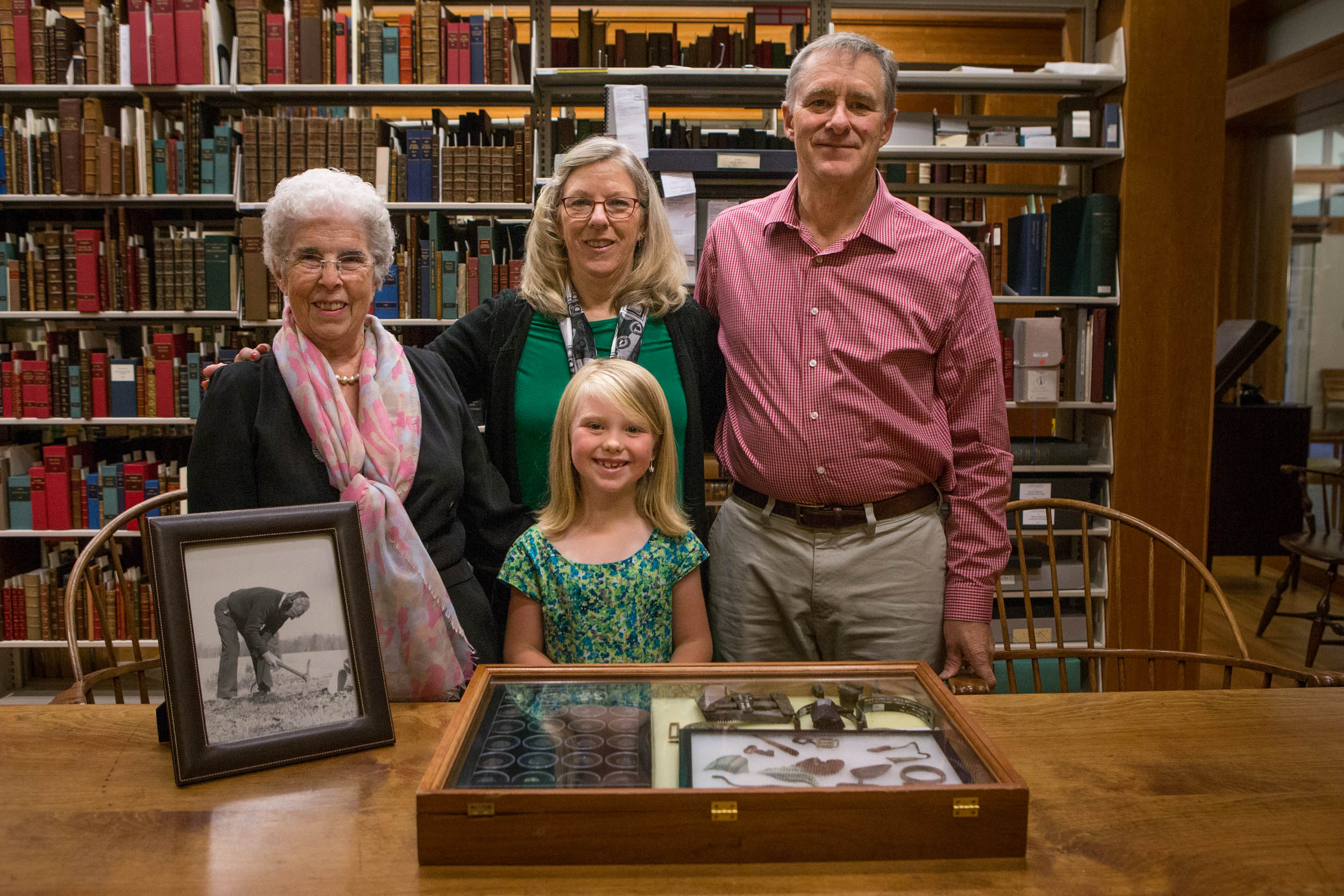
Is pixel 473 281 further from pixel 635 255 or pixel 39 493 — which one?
pixel 635 255

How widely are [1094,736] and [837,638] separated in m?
0.72

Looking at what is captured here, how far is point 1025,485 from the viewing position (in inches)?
156

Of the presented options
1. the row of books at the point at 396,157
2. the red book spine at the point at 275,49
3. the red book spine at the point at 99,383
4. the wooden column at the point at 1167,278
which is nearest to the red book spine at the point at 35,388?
the red book spine at the point at 99,383

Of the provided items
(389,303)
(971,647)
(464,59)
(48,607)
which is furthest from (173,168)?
(971,647)

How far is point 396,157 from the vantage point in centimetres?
390

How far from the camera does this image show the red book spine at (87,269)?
3.94 meters

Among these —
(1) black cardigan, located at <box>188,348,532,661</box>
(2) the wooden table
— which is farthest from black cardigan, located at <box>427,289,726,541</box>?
(2) the wooden table

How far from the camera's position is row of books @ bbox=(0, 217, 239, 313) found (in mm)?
3947

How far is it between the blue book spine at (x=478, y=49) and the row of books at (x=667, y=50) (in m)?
0.28

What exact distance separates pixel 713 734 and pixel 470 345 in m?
1.17

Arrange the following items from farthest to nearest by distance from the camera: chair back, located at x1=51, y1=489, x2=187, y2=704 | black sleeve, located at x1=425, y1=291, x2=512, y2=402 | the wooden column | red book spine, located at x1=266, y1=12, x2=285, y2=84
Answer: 1. red book spine, located at x1=266, y1=12, x2=285, y2=84
2. the wooden column
3. black sleeve, located at x1=425, y1=291, x2=512, y2=402
4. chair back, located at x1=51, y1=489, x2=187, y2=704

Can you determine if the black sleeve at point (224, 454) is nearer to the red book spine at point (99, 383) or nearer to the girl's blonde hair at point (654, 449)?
the girl's blonde hair at point (654, 449)

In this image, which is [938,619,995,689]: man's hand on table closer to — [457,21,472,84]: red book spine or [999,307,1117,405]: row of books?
[999,307,1117,405]: row of books

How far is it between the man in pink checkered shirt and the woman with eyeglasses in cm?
10
